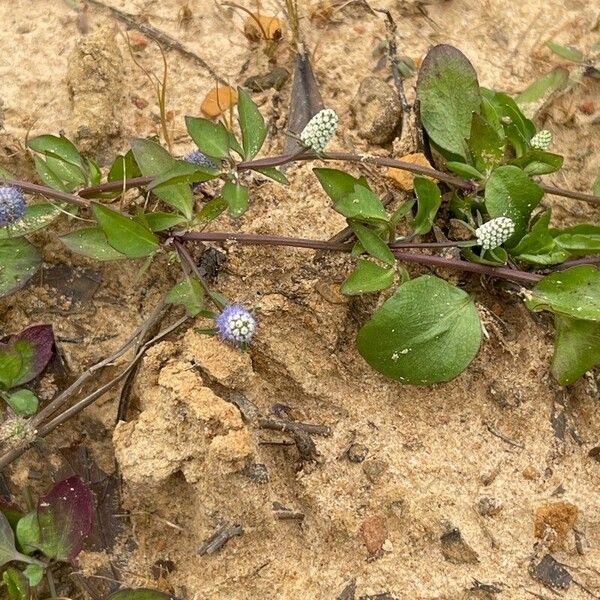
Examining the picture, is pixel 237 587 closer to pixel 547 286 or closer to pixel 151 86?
pixel 547 286

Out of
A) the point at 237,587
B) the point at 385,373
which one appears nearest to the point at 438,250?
the point at 385,373

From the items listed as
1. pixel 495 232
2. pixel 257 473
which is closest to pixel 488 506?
pixel 257 473

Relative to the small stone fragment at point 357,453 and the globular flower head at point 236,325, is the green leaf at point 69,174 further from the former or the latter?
the small stone fragment at point 357,453

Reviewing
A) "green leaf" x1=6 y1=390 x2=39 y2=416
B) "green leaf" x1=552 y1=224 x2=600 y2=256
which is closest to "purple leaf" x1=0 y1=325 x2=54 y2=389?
"green leaf" x1=6 y1=390 x2=39 y2=416

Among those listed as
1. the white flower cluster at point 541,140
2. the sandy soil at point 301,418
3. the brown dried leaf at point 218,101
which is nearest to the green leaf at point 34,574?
the sandy soil at point 301,418

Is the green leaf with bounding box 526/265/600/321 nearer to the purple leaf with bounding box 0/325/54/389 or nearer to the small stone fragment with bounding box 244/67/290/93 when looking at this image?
the small stone fragment with bounding box 244/67/290/93

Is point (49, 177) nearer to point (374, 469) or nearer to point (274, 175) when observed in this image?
point (274, 175)
